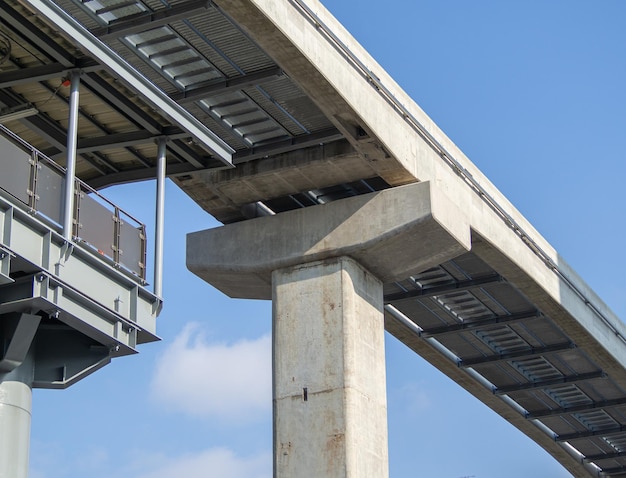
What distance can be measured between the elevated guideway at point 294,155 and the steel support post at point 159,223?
0.44 m

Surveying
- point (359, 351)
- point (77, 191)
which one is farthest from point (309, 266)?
point (77, 191)

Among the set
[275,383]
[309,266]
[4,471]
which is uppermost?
[309,266]

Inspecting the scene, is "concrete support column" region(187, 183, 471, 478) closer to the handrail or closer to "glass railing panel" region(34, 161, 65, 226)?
the handrail

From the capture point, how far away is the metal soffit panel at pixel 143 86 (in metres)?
18.8

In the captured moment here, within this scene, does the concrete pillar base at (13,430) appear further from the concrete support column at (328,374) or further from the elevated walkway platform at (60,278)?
the concrete support column at (328,374)

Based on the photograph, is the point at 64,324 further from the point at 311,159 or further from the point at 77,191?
the point at 311,159

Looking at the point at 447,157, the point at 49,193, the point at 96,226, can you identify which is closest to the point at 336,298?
the point at 447,157

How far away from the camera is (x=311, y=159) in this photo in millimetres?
24828

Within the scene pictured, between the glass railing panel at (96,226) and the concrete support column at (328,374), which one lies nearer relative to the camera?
the glass railing panel at (96,226)

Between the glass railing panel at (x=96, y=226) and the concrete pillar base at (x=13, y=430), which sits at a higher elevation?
the glass railing panel at (x=96, y=226)

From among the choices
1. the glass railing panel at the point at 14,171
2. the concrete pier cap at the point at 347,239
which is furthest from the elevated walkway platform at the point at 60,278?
the concrete pier cap at the point at 347,239

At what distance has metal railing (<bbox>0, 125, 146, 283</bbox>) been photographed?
17.1m

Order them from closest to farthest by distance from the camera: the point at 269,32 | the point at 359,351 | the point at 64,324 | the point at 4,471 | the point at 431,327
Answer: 1. the point at 4,471
2. the point at 64,324
3. the point at 269,32
4. the point at 359,351
5. the point at 431,327

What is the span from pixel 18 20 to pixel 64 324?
4110 millimetres
